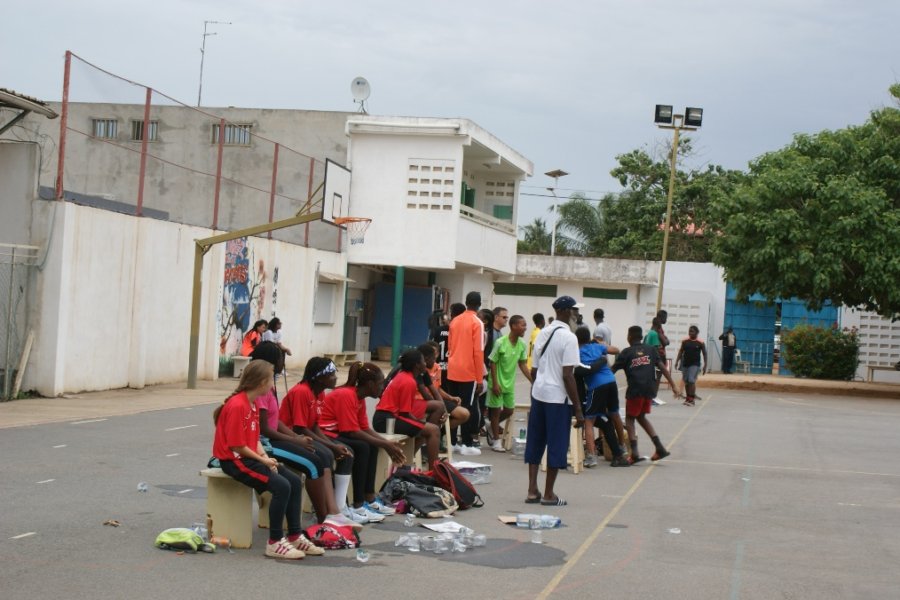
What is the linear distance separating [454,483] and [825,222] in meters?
24.5

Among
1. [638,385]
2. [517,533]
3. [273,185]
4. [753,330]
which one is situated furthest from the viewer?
[753,330]

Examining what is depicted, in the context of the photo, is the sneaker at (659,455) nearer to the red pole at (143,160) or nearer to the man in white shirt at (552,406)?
the man in white shirt at (552,406)

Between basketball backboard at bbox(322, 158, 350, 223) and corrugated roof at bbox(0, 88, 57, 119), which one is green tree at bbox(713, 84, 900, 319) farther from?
corrugated roof at bbox(0, 88, 57, 119)

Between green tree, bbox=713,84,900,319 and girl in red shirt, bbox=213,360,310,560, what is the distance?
2618 centimetres

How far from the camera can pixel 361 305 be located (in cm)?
3816

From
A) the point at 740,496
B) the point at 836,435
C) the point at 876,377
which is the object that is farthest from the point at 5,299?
the point at 876,377

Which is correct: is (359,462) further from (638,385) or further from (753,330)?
(753,330)

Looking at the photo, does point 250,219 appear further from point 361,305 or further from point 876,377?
point 876,377

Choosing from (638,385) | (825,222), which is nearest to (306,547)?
(638,385)

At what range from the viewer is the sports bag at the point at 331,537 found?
8289 mm

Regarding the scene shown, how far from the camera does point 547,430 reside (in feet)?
35.8

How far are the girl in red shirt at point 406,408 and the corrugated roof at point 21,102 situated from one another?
9.76 meters

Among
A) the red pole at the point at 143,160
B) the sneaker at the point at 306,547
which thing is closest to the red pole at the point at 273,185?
the red pole at the point at 143,160

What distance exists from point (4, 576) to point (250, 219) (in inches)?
895
